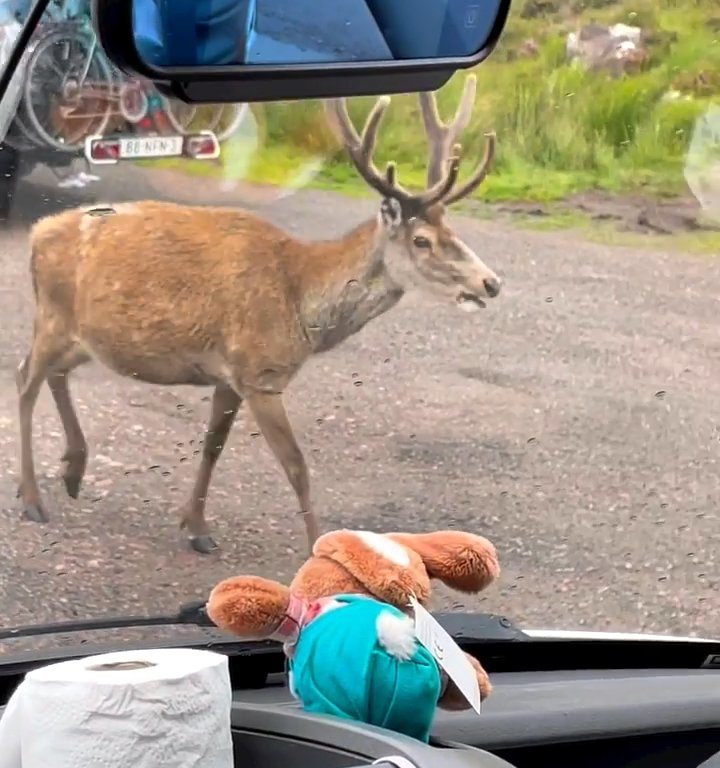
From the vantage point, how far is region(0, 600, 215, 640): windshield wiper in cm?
177

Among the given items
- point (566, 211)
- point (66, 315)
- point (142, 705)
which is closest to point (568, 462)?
point (566, 211)

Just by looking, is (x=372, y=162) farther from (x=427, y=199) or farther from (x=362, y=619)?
(x=362, y=619)

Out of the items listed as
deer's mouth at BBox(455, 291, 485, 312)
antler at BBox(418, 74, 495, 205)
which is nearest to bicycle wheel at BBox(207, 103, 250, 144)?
antler at BBox(418, 74, 495, 205)

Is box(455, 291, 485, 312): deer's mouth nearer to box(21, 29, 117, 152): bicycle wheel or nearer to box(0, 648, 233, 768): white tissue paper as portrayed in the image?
box(21, 29, 117, 152): bicycle wheel

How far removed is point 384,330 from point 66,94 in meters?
1.39

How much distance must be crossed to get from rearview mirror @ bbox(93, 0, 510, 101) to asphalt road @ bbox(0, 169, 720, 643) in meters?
2.68

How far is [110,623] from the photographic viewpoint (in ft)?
Result: 5.98

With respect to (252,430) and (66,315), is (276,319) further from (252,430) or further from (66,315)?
(66,315)

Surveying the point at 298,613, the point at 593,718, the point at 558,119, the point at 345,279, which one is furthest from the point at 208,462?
the point at 298,613

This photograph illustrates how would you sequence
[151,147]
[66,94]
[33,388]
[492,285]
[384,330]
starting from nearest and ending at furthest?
[66,94]
[151,147]
[33,388]
[384,330]
[492,285]

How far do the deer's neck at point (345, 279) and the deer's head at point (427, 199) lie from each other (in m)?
Answer: 0.05

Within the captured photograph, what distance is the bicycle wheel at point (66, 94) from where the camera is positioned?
3.37 m

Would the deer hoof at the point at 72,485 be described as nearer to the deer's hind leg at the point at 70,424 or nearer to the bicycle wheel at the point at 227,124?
the deer's hind leg at the point at 70,424

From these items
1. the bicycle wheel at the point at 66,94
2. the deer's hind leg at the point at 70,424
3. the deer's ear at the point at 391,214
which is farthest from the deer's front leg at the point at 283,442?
the bicycle wheel at the point at 66,94
